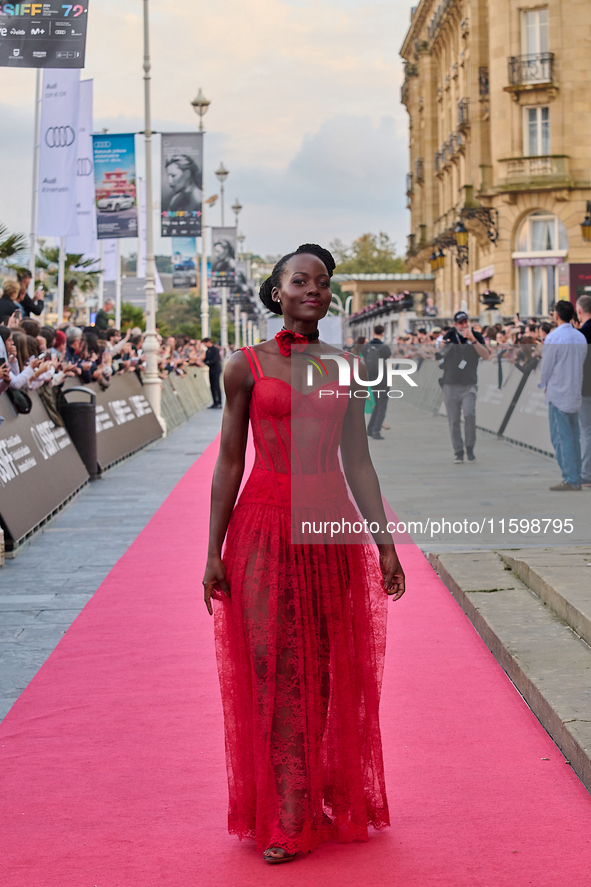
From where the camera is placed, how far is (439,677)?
569 centimetres

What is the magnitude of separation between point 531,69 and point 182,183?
21760 mm

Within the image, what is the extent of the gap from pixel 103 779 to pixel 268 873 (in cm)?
109

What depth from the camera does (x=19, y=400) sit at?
10633 millimetres

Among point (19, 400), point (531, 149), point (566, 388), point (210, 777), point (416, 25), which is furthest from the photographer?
point (416, 25)

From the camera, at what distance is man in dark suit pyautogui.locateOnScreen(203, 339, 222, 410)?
107 feet

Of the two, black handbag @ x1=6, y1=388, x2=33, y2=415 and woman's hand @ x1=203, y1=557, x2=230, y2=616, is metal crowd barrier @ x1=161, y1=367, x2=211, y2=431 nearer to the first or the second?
black handbag @ x1=6, y1=388, x2=33, y2=415

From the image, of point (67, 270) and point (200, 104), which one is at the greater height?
point (200, 104)

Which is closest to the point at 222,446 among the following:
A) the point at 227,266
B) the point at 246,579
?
the point at 246,579

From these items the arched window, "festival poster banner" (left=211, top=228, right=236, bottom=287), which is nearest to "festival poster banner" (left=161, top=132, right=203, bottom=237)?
"festival poster banner" (left=211, top=228, right=236, bottom=287)

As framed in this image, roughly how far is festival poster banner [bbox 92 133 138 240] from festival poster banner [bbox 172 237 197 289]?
599 inches

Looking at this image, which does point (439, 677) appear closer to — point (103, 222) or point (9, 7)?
point (9, 7)

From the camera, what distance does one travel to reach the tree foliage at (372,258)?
143 metres

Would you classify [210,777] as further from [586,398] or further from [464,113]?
[464,113]

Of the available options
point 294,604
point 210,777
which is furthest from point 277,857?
point 210,777
